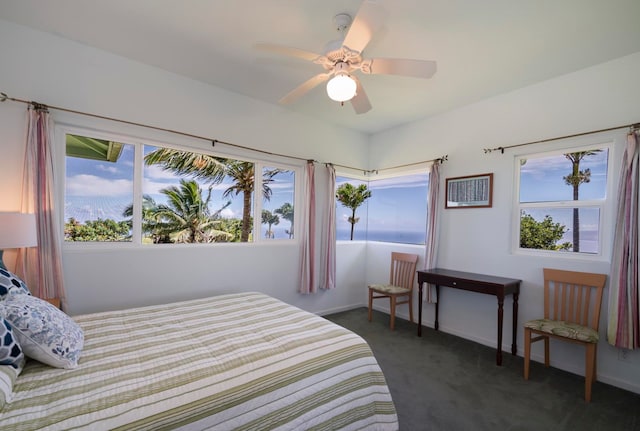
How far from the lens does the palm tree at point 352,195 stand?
4.71 metres

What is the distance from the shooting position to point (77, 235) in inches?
102

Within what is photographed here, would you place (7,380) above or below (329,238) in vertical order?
below

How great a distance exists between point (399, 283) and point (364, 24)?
334cm

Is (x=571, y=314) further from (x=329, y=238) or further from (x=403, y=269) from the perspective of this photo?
(x=329, y=238)

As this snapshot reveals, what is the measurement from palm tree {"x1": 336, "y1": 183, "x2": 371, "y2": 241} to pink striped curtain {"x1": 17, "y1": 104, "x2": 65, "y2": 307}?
341cm

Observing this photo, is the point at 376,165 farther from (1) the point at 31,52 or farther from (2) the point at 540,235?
(1) the point at 31,52

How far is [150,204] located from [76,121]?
0.92 m

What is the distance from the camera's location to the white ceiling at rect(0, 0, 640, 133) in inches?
78.9

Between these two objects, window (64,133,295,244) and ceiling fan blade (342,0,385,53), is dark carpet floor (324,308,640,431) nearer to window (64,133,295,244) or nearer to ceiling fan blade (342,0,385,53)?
window (64,133,295,244)

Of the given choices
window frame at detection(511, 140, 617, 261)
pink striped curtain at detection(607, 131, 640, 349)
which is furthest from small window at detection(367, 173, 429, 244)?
pink striped curtain at detection(607, 131, 640, 349)

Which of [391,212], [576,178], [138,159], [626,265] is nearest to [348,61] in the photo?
[138,159]

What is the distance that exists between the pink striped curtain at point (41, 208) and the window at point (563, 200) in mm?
4396

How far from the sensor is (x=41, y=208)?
89.8 inches

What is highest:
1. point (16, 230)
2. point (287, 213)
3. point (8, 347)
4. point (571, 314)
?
point (287, 213)
